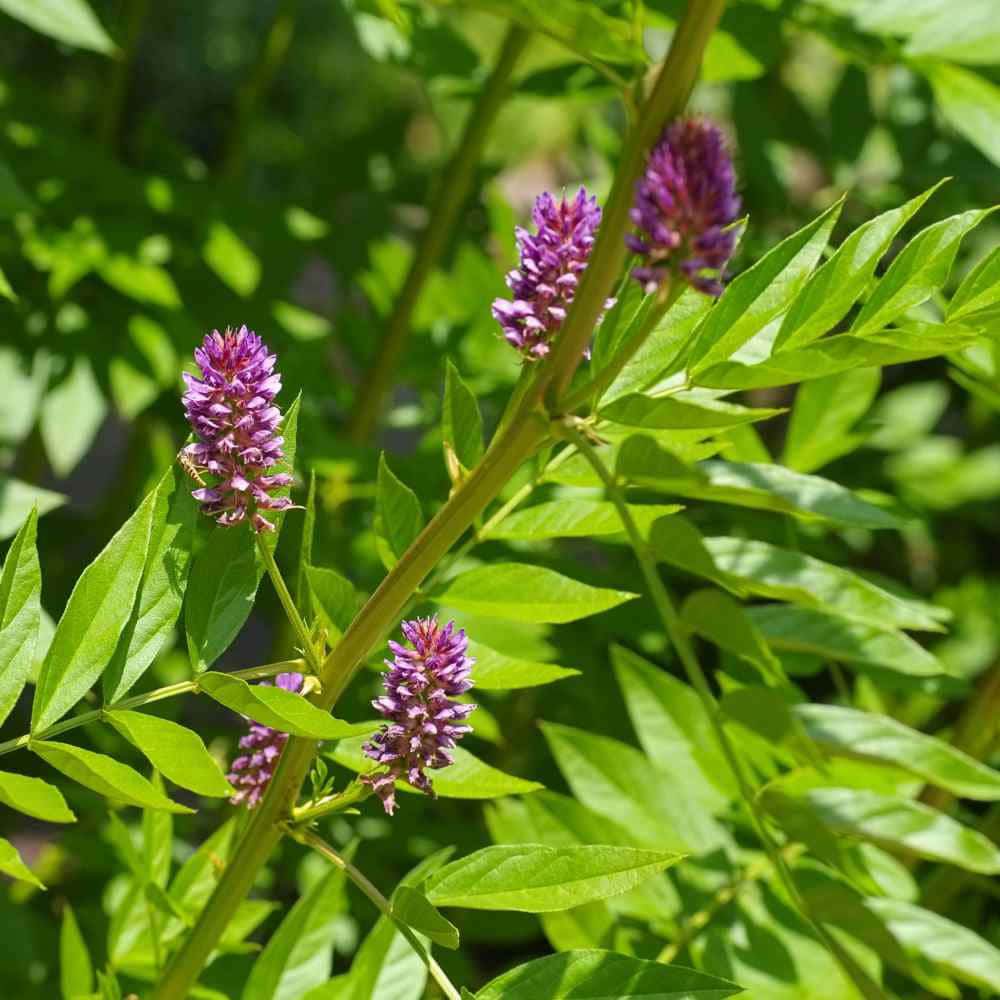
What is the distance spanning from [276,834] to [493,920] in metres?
0.46

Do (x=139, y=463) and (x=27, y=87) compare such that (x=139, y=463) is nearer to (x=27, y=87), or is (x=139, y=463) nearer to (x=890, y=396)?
(x=27, y=87)

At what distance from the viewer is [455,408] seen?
1.61 feet

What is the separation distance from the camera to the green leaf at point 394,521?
19.7 inches

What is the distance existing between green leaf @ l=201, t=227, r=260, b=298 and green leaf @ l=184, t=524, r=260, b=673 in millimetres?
600

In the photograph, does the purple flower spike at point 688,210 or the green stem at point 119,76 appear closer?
the purple flower spike at point 688,210

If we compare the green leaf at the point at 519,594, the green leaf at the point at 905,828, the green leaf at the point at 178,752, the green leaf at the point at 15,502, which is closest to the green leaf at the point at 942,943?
the green leaf at the point at 905,828

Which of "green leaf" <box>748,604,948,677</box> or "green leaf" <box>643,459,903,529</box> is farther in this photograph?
"green leaf" <box>748,604,948,677</box>

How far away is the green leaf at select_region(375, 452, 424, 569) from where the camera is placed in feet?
1.64

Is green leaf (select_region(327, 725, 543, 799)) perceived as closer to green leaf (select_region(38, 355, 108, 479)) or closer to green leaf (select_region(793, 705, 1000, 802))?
green leaf (select_region(793, 705, 1000, 802))

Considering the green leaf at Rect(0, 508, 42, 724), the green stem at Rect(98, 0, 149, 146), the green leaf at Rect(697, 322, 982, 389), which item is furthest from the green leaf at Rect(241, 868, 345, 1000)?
the green stem at Rect(98, 0, 149, 146)

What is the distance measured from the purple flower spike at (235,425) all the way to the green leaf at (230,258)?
0.62m

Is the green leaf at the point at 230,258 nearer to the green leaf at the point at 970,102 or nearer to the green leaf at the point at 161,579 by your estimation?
the green leaf at the point at 970,102

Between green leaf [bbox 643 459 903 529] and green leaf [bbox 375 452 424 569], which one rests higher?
green leaf [bbox 643 459 903 529]

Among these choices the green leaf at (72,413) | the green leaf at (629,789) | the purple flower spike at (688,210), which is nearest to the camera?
the purple flower spike at (688,210)
